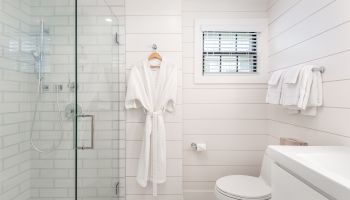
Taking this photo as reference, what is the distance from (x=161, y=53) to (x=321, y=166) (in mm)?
1740

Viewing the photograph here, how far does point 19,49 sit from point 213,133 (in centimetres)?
196

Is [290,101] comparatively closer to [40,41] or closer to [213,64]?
[213,64]

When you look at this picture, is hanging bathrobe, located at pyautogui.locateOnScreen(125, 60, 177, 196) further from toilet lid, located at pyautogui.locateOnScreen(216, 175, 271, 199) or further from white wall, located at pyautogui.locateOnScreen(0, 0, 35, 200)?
white wall, located at pyautogui.locateOnScreen(0, 0, 35, 200)

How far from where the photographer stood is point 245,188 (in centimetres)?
185

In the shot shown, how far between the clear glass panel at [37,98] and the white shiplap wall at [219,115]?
1.34 metres

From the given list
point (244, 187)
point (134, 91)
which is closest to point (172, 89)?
point (134, 91)

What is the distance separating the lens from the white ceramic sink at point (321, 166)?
2.39ft

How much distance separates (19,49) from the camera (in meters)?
1.37

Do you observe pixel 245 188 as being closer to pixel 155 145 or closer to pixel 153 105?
pixel 155 145

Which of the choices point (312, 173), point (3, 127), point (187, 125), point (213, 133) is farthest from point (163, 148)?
point (312, 173)

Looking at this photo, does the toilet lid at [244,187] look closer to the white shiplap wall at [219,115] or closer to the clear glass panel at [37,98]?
the white shiplap wall at [219,115]

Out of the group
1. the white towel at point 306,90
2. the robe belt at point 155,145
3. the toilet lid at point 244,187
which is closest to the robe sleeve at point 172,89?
the robe belt at point 155,145

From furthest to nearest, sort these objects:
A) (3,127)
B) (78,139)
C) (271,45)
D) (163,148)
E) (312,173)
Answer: (271,45) → (163,148) → (78,139) → (3,127) → (312,173)

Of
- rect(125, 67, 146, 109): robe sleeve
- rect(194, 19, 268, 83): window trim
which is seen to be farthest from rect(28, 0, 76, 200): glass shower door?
rect(194, 19, 268, 83): window trim
